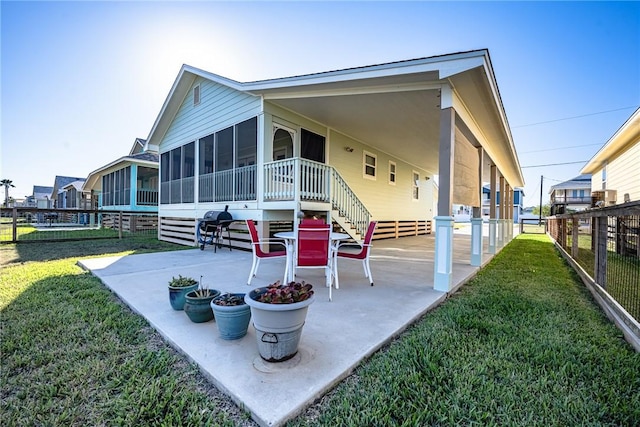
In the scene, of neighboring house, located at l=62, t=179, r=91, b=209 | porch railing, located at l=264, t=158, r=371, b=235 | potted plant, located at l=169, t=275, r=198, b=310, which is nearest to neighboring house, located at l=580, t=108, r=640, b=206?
porch railing, located at l=264, t=158, r=371, b=235

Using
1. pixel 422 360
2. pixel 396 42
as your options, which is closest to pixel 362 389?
pixel 422 360

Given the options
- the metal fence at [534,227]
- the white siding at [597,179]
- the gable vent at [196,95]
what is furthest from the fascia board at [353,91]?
the metal fence at [534,227]

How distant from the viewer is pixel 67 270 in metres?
5.14

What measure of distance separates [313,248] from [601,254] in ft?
12.8

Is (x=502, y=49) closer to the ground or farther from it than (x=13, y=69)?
farther from it

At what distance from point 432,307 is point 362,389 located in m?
1.97

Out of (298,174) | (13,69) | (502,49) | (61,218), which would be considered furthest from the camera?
(61,218)

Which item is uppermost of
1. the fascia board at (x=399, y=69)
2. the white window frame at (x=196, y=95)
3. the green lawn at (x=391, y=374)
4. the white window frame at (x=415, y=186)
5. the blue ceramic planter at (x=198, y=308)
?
the white window frame at (x=196, y=95)

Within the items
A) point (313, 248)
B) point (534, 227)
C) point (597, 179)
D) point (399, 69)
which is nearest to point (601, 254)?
point (399, 69)

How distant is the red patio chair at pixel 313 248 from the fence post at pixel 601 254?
350 centimetres

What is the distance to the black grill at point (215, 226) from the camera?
7.63m

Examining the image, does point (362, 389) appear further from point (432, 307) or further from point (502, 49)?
point (502, 49)

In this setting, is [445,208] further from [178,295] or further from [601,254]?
[178,295]

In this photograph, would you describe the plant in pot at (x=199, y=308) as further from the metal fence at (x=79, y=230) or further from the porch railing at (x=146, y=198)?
the porch railing at (x=146, y=198)
